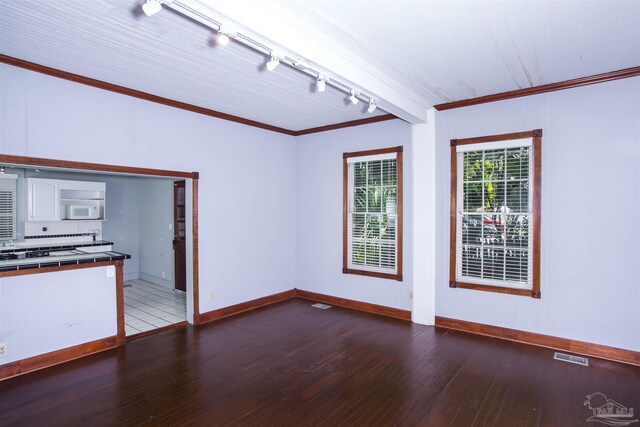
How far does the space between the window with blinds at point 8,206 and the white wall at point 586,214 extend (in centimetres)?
724

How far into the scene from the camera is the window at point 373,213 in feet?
16.8

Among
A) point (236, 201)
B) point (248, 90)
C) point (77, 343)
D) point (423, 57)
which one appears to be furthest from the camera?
point (236, 201)

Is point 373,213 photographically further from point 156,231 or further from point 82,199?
point 82,199

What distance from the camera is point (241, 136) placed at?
17.6 ft

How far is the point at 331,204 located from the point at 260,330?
2.29m

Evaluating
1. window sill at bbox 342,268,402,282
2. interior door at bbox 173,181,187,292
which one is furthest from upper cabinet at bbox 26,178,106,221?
window sill at bbox 342,268,402,282

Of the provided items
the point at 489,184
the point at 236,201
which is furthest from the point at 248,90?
the point at 489,184

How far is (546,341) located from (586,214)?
1.47m

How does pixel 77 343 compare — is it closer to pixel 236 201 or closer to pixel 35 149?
pixel 35 149

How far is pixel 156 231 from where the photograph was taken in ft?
23.5

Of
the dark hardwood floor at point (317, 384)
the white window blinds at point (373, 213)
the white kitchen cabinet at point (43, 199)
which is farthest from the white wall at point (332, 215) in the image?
the white kitchen cabinet at point (43, 199)

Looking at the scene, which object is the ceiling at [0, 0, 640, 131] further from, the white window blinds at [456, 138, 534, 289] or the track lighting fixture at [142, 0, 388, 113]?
the white window blinds at [456, 138, 534, 289]
